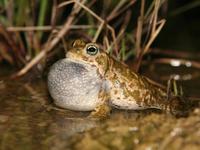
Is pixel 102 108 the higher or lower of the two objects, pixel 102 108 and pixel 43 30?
the lower

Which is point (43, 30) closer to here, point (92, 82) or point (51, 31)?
point (51, 31)

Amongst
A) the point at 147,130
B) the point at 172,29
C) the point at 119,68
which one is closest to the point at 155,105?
the point at 119,68

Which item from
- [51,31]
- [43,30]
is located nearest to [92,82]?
[51,31]

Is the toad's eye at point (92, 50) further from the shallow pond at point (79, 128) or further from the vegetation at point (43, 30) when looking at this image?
the vegetation at point (43, 30)

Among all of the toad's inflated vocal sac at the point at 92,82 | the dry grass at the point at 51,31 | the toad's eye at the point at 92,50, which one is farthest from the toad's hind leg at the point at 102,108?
the dry grass at the point at 51,31

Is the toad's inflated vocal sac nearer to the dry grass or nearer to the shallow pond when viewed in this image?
the shallow pond

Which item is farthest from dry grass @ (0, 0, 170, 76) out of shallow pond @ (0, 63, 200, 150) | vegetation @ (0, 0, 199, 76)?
shallow pond @ (0, 63, 200, 150)
